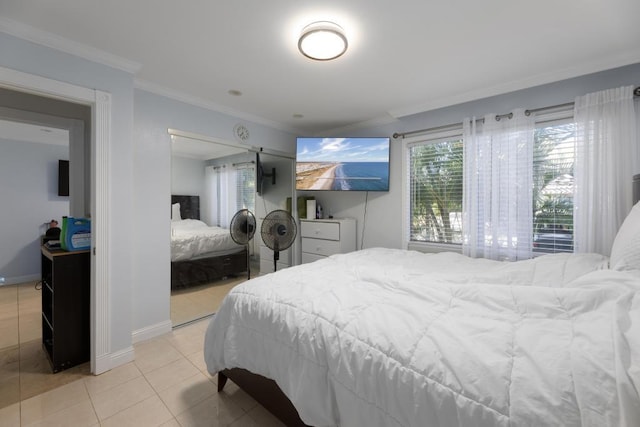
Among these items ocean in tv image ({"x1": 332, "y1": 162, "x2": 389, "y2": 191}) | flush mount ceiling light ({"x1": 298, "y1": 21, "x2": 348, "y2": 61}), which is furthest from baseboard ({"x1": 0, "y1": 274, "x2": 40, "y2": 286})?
flush mount ceiling light ({"x1": 298, "y1": 21, "x2": 348, "y2": 61})

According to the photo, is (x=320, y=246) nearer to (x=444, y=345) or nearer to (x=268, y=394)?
(x=268, y=394)

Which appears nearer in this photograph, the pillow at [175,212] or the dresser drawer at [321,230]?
the pillow at [175,212]

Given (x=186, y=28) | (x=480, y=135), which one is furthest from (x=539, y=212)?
(x=186, y=28)

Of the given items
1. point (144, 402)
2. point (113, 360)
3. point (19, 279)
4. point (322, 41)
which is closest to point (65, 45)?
point (322, 41)

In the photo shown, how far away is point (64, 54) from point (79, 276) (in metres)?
1.59

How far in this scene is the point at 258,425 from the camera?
1.48 meters

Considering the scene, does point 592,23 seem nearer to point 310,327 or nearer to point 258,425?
point 310,327

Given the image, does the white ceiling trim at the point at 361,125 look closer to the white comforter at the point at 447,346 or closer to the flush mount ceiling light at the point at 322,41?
the flush mount ceiling light at the point at 322,41

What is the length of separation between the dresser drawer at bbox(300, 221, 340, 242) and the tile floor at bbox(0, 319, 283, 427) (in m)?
1.93

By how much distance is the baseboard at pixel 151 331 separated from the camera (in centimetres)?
237

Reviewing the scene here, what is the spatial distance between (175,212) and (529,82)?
3.47 metres

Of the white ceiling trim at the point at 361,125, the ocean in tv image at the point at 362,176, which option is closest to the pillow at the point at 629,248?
the ocean in tv image at the point at 362,176

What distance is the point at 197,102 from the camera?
2736 mm

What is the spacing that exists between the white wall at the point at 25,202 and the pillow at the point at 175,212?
125 inches
